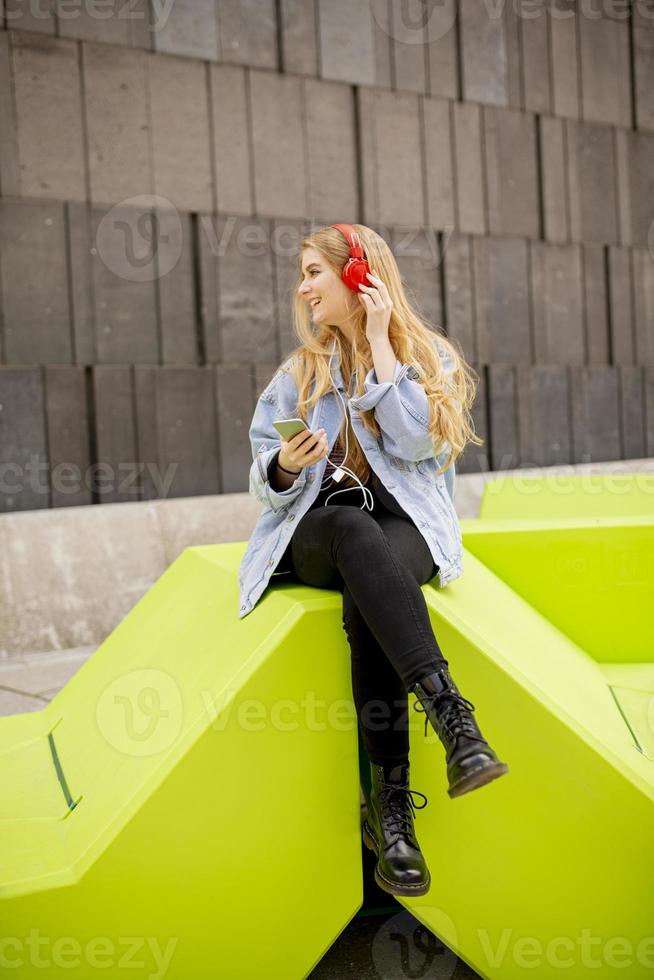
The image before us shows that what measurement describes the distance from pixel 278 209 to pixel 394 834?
3753 mm

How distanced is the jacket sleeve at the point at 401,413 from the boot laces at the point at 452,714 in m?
0.61

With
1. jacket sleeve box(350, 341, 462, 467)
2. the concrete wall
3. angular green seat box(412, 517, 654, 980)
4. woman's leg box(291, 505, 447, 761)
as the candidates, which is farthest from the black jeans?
the concrete wall

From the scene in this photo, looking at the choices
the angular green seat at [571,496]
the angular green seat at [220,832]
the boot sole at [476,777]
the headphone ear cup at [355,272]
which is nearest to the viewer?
the boot sole at [476,777]

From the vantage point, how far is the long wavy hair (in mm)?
2051

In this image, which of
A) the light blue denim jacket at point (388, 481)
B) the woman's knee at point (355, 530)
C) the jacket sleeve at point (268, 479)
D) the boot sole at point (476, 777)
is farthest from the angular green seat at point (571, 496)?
the boot sole at point (476, 777)

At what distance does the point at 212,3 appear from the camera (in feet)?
14.8

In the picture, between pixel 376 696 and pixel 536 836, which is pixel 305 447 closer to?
pixel 376 696

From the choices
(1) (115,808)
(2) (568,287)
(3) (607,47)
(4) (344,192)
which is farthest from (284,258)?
(1) (115,808)

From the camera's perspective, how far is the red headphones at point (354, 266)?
2.08m

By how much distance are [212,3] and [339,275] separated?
3.08 meters

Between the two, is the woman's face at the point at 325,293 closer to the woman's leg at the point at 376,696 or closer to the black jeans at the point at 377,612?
the black jeans at the point at 377,612

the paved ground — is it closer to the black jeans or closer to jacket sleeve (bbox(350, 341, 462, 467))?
the black jeans

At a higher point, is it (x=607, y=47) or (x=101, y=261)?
(x=607, y=47)

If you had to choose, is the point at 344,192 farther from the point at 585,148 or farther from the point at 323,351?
the point at 323,351
